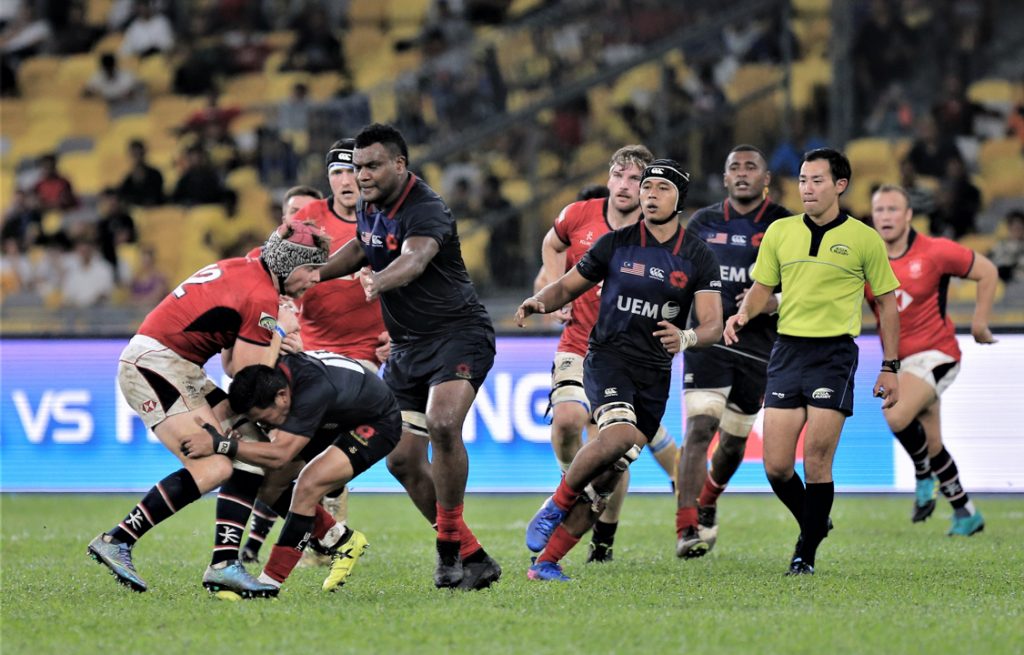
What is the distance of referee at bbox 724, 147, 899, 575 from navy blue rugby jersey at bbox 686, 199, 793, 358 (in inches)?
51.8

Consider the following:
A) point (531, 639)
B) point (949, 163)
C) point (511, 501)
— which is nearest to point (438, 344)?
point (531, 639)

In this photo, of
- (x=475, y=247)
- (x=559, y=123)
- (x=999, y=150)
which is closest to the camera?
(x=475, y=247)

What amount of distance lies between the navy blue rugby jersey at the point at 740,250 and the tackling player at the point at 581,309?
64 centimetres

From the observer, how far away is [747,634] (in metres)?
6.35

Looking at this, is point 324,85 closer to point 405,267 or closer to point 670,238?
point 670,238

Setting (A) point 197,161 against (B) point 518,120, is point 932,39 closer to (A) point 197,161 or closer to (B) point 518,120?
(B) point 518,120

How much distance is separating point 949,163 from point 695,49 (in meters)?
3.06

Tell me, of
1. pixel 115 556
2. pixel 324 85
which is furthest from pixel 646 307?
pixel 324 85

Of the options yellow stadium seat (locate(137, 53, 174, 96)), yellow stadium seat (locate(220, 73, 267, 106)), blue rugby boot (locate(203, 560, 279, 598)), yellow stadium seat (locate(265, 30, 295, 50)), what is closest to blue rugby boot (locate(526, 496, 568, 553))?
blue rugby boot (locate(203, 560, 279, 598))

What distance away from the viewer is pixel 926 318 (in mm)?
10875

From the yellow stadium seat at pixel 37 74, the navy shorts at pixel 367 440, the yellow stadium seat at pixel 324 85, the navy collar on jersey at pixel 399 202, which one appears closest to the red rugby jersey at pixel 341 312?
the navy collar on jersey at pixel 399 202

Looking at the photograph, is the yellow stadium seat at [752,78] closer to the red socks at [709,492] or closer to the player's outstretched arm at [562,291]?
the red socks at [709,492]

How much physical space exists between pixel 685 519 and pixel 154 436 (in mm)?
5406

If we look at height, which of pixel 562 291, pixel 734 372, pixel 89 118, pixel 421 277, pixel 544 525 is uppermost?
pixel 89 118
